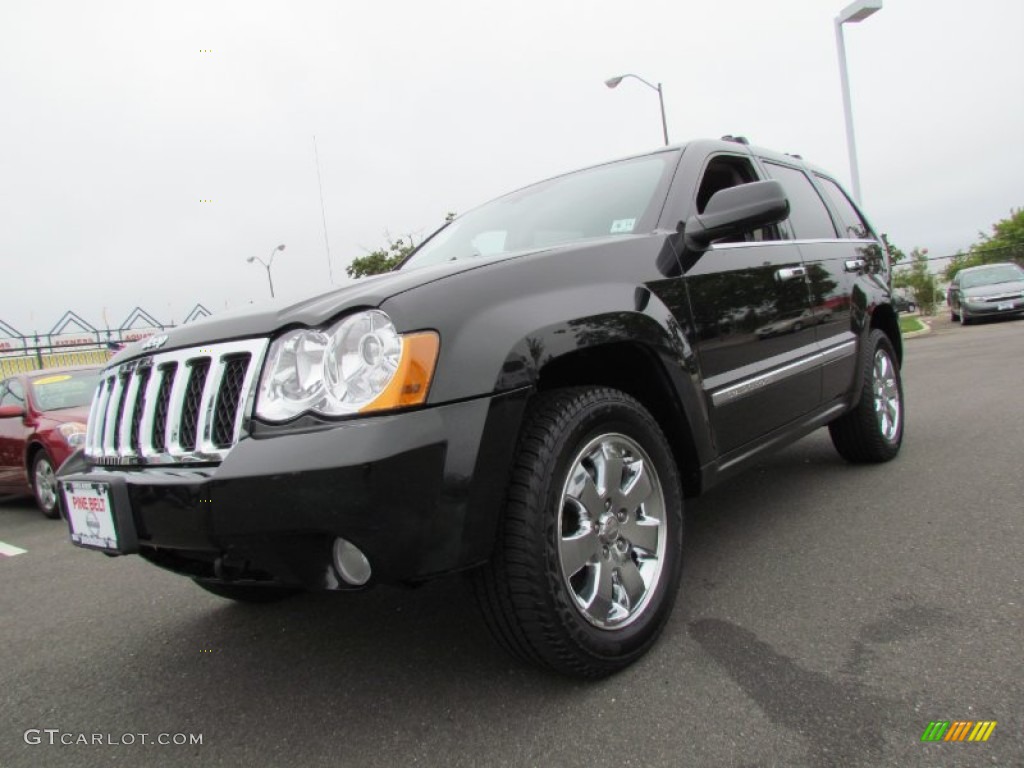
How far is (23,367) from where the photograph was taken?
2342cm

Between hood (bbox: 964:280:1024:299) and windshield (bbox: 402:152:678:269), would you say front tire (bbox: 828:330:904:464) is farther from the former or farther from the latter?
hood (bbox: 964:280:1024:299)

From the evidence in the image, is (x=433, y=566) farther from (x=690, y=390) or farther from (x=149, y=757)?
(x=690, y=390)

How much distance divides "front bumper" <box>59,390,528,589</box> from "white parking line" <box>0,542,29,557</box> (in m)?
3.74

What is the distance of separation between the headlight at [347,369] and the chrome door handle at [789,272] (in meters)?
1.99

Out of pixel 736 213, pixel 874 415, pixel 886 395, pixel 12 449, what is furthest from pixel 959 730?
pixel 12 449

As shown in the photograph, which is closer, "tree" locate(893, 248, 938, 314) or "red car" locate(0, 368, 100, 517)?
"red car" locate(0, 368, 100, 517)

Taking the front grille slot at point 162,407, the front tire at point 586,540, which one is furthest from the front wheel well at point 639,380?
the front grille slot at point 162,407

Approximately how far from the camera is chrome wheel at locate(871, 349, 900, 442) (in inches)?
169

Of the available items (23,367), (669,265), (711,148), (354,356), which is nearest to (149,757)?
(354,356)

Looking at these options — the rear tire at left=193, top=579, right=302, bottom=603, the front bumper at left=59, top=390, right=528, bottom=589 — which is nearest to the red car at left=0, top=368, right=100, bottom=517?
the rear tire at left=193, top=579, right=302, bottom=603

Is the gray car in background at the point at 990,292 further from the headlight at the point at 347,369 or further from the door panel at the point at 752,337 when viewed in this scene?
the headlight at the point at 347,369

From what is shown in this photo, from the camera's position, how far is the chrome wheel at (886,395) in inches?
169

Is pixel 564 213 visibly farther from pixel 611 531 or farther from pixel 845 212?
pixel 845 212

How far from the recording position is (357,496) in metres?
1.71
